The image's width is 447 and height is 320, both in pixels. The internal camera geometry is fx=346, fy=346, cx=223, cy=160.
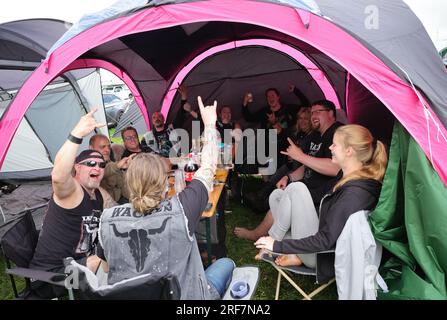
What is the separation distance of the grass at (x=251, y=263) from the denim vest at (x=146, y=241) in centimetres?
137

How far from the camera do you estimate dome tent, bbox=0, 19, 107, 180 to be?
4.64 meters

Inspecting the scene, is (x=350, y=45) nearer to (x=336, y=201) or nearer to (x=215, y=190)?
(x=336, y=201)

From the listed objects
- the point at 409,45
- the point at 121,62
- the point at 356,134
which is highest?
the point at 121,62

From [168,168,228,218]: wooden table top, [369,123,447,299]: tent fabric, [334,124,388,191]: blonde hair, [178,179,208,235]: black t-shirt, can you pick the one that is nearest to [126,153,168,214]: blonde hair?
[178,179,208,235]: black t-shirt

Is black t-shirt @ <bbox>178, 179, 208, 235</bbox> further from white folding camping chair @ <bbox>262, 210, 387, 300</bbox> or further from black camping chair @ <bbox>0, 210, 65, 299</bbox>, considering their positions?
black camping chair @ <bbox>0, 210, 65, 299</bbox>

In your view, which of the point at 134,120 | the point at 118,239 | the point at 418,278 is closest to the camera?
the point at 118,239

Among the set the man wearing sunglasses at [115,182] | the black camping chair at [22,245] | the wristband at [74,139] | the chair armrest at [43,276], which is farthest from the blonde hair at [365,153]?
the black camping chair at [22,245]

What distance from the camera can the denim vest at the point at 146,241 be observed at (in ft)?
5.41

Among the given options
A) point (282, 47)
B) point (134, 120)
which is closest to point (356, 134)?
point (282, 47)

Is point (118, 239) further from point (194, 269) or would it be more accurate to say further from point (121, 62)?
point (121, 62)

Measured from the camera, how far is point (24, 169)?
527 cm

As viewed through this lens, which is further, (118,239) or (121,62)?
(121,62)

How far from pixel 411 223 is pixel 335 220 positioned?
0.48m

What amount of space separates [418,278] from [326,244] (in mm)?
568
